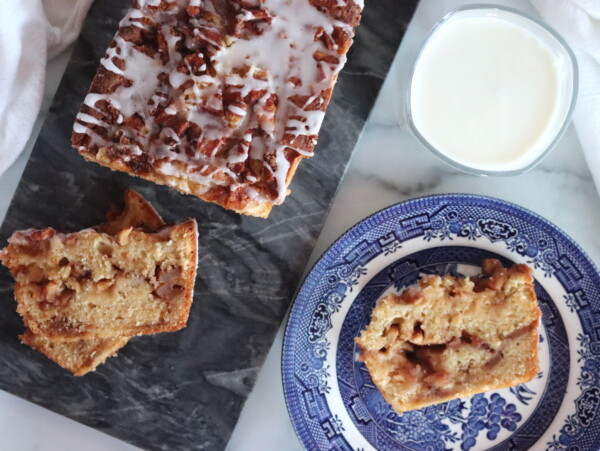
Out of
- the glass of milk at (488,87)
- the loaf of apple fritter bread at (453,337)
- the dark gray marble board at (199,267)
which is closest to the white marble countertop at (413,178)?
the dark gray marble board at (199,267)

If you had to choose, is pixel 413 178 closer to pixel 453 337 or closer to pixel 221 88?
pixel 453 337

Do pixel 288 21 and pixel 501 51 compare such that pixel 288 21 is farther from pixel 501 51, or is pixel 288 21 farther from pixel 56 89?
pixel 56 89

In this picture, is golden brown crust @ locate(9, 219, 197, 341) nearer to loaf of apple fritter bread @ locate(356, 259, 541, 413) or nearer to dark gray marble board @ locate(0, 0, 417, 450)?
dark gray marble board @ locate(0, 0, 417, 450)

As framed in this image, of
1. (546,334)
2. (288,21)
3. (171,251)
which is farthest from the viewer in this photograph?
(546,334)

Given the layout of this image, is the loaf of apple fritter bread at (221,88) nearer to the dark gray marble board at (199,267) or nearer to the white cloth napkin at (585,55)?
the dark gray marble board at (199,267)

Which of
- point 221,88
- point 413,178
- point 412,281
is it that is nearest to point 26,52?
point 221,88

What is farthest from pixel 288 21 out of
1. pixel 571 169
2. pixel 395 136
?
pixel 571 169
